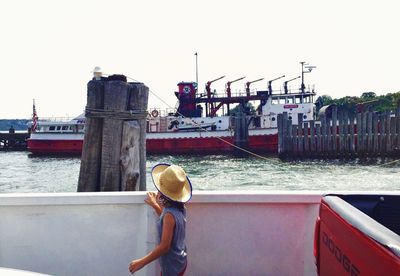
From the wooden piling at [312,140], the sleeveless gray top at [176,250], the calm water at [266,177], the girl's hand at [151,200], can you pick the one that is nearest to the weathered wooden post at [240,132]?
the calm water at [266,177]

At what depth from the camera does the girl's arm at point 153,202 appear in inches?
85.2

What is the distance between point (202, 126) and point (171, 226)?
81.3 ft

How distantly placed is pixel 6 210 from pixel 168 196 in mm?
1124

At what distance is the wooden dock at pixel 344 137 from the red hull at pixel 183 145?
3740 millimetres

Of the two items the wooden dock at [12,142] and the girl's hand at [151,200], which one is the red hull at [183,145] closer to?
the wooden dock at [12,142]

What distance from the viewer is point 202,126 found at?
2658 cm

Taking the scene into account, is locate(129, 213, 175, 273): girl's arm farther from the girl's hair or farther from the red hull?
the red hull

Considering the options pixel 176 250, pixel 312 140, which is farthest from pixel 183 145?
pixel 176 250

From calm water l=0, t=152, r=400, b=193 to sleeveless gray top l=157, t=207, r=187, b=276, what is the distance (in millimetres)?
9955

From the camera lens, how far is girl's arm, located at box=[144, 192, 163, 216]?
7.10ft

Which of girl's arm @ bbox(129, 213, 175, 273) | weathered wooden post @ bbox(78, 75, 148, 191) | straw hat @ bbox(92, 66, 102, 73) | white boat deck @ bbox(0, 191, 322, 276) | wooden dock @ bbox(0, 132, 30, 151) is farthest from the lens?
wooden dock @ bbox(0, 132, 30, 151)

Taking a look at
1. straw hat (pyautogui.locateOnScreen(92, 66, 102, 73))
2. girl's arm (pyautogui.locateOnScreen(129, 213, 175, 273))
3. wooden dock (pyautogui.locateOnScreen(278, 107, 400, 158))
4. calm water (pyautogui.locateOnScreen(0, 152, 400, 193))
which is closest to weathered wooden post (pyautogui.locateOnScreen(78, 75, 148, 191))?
straw hat (pyautogui.locateOnScreen(92, 66, 102, 73))

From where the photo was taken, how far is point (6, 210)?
2.26 metres

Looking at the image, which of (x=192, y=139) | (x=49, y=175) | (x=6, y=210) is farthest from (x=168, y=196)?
(x=192, y=139)
